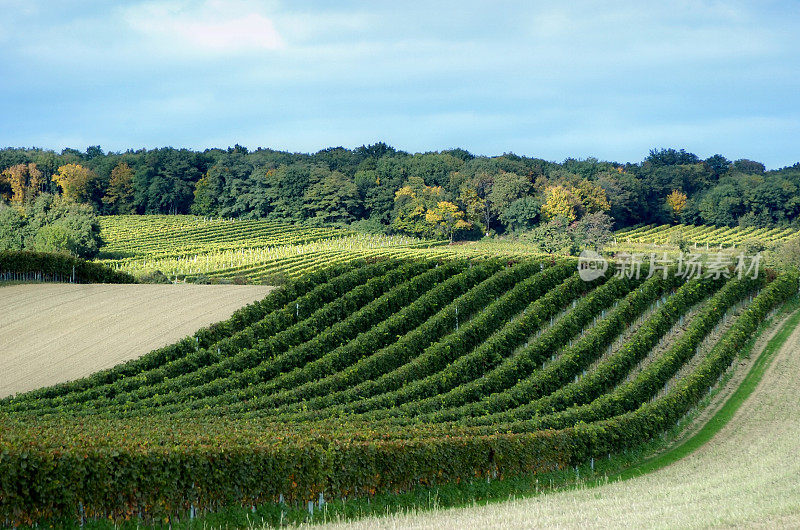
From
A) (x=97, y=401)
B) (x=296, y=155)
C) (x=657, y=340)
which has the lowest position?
(x=97, y=401)

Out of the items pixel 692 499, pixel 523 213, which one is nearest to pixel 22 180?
pixel 523 213

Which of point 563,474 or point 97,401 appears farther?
point 97,401

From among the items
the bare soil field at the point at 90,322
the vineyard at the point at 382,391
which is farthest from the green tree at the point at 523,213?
the bare soil field at the point at 90,322

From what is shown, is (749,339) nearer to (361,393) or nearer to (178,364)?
(361,393)

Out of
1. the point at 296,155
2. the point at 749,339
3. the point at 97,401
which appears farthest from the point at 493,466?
the point at 296,155

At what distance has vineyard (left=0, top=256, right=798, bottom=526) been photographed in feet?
54.8

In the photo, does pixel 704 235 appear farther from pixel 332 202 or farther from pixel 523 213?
pixel 332 202

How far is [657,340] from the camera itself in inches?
1403

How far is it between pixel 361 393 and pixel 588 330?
12.2m

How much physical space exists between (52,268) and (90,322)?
13.5 meters

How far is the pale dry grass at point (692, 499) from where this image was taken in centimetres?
1412

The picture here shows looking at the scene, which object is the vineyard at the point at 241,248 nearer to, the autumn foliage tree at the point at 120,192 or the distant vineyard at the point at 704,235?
the autumn foliage tree at the point at 120,192

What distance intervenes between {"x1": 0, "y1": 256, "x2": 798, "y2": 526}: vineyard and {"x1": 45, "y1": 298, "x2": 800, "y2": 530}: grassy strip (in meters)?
0.27

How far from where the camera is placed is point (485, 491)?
825 inches
